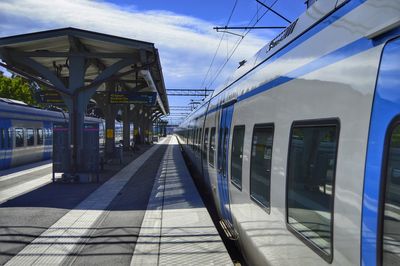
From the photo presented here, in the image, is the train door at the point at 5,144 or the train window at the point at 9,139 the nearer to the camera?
the train door at the point at 5,144

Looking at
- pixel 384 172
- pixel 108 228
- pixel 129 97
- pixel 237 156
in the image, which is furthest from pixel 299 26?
pixel 129 97

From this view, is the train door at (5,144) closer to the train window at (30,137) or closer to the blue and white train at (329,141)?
the train window at (30,137)

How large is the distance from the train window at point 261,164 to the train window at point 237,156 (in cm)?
78

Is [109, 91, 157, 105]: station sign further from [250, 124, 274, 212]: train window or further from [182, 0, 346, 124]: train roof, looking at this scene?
[250, 124, 274, 212]: train window

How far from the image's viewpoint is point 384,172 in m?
2.33

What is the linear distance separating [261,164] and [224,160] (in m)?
3.05

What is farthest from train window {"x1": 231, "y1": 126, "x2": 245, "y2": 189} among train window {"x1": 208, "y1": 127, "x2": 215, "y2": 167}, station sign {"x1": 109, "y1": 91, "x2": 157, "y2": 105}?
station sign {"x1": 109, "y1": 91, "x2": 157, "y2": 105}

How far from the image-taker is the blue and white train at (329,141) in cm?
234

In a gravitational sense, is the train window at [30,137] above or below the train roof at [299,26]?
below

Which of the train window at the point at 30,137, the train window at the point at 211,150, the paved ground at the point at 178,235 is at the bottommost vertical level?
the paved ground at the point at 178,235

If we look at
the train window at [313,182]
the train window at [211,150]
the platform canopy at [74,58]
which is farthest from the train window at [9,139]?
the train window at [313,182]

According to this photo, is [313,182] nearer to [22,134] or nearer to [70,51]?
[70,51]

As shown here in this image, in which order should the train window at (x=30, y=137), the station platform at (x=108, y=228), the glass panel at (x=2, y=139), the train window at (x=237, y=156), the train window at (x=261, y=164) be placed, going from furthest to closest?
the train window at (x=30, y=137) → the glass panel at (x=2, y=139) → the station platform at (x=108, y=228) → the train window at (x=237, y=156) → the train window at (x=261, y=164)

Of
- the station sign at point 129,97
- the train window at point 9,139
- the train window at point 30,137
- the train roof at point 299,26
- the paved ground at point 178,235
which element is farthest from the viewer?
the train window at point 30,137
